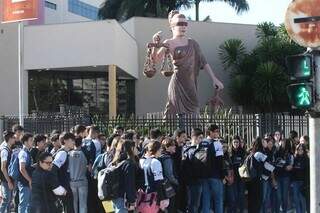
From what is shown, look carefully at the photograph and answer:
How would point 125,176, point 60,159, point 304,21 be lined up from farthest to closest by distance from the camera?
point 60,159
point 125,176
point 304,21

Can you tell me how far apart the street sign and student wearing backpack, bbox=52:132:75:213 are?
3.97 meters

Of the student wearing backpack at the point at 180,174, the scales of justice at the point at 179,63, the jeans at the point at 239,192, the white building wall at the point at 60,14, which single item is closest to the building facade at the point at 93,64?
the scales of justice at the point at 179,63

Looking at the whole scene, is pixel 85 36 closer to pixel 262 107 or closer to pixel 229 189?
pixel 262 107

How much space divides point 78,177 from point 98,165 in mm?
671

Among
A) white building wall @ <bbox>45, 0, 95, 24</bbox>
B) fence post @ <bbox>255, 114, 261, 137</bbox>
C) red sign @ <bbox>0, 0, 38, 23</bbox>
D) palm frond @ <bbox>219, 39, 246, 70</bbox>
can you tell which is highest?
white building wall @ <bbox>45, 0, 95, 24</bbox>

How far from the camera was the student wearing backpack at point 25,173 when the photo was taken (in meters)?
10.7

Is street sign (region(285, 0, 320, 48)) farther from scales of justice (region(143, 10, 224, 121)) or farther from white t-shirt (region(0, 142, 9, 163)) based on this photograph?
scales of justice (region(143, 10, 224, 121))

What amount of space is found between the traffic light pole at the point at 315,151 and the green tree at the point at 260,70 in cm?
2347

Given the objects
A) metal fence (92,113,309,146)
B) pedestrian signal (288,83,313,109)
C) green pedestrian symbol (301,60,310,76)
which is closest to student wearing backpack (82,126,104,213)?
pedestrian signal (288,83,313,109)

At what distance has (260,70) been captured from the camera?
31.7 m

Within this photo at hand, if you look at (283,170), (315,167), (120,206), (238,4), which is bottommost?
(120,206)

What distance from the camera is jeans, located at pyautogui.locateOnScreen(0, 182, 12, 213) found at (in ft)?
39.1

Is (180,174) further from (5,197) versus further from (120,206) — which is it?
(5,197)

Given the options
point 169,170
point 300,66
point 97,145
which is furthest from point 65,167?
point 300,66
